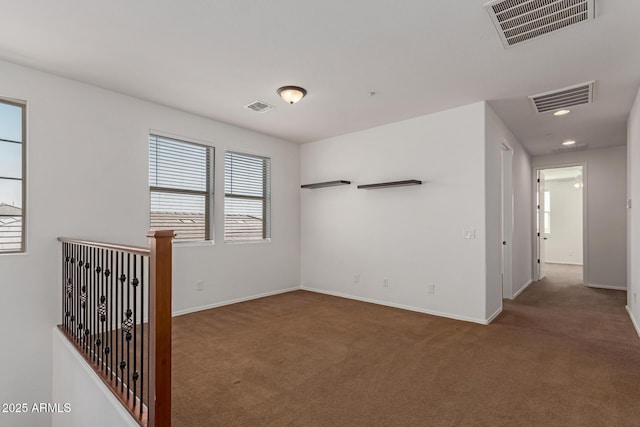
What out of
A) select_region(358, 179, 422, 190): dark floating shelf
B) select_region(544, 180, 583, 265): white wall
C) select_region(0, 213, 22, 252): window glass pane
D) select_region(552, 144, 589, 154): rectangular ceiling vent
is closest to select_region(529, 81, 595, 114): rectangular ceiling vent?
select_region(358, 179, 422, 190): dark floating shelf

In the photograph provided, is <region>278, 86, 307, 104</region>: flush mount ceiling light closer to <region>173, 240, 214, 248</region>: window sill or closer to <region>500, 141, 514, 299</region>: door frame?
<region>173, 240, 214, 248</region>: window sill

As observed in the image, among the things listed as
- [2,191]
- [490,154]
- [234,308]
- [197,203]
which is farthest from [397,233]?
[2,191]

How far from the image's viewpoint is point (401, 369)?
107 inches

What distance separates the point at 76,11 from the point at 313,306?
400 centimetres

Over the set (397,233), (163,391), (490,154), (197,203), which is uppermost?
(490,154)

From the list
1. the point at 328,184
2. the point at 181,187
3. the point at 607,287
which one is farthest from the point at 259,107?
the point at 607,287

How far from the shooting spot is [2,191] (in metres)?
3.09

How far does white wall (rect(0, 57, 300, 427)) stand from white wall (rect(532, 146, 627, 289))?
22.6 feet

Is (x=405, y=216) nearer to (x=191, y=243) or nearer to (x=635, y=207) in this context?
(x=635, y=207)

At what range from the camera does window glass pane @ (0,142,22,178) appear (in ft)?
10.2

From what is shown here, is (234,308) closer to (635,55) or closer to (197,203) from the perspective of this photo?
(197,203)

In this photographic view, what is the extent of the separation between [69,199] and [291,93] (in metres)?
2.54

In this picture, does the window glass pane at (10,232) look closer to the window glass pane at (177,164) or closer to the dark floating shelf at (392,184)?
the window glass pane at (177,164)

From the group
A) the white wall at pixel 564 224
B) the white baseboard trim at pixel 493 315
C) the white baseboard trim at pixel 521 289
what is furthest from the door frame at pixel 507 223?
the white wall at pixel 564 224
